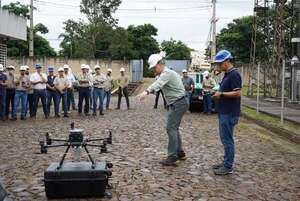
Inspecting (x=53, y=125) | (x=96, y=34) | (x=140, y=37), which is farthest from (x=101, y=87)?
(x=140, y=37)

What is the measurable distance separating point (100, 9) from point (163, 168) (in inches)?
2630

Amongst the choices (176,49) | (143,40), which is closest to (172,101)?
(143,40)

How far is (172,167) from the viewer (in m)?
9.48

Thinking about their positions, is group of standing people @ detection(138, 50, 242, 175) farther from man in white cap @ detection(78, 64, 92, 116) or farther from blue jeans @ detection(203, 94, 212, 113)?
blue jeans @ detection(203, 94, 212, 113)

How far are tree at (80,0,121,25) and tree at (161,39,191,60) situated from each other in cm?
1552

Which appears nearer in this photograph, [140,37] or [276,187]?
[276,187]

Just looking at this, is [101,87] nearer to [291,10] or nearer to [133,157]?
[133,157]

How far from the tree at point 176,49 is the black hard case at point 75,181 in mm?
81334

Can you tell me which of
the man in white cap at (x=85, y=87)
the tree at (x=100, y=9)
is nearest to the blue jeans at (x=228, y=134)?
the man in white cap at (x=85, y=87)

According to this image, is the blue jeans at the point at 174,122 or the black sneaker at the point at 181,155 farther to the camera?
the black sneaker at the point at 181,155

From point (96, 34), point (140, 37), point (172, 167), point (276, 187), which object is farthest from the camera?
point (140, 37)

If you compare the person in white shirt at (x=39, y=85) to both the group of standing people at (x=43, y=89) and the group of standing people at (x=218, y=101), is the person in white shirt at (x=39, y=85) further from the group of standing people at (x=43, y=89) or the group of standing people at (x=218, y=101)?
the group of standing people at (x=218, y=101)

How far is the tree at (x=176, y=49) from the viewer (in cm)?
8912

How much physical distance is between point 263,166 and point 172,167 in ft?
5.80
